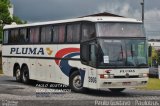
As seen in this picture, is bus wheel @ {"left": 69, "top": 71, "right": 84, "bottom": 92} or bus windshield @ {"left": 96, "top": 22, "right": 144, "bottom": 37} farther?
bus wheel @ {"left": 69, "top": 71, "right": 84, "bottom": 92}

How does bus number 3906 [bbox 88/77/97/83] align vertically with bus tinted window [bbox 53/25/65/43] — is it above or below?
below

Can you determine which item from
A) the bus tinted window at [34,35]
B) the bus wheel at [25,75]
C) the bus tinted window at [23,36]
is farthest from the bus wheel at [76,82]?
the bus tinted window at [23,36]

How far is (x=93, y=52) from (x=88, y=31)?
1124 millimetres

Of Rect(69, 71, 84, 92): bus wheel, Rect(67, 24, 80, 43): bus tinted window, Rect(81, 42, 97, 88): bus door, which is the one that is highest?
Rect(67, 24, 80, 43): bus tinted window

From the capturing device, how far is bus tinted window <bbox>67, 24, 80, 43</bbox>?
70.4 ft

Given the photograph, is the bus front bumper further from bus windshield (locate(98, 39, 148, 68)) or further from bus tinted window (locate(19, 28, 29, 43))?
bus tinted window (locate(19, 28, 29, 43))

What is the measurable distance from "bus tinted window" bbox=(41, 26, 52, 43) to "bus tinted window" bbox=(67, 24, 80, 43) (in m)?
1.86

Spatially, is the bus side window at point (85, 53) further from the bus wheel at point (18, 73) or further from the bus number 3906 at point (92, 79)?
the bus wheel at point (18, 73)

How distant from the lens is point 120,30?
20.5m

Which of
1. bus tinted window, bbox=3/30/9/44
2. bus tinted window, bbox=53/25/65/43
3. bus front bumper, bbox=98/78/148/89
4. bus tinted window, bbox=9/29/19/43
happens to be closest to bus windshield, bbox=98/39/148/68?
→ bus front bumper, bbox=98/78/148/89

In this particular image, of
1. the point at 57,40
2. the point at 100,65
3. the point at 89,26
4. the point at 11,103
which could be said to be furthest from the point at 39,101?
the point at 57,40

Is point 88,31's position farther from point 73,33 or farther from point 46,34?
point 46,34

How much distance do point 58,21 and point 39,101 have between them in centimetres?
741

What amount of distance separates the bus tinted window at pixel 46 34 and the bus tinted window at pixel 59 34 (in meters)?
0.47
